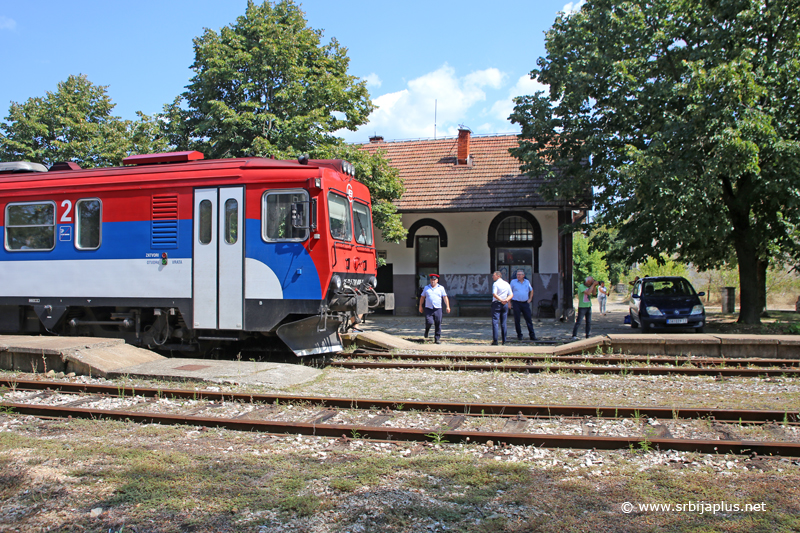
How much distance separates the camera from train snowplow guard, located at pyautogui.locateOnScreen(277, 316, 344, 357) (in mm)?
9500

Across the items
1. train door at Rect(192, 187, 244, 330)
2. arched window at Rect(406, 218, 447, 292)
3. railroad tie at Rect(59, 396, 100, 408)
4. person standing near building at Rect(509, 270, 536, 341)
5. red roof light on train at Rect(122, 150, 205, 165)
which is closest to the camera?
railroad tie at Rect(59, 396, 100, 408)

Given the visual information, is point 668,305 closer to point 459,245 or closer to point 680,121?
point 680,121

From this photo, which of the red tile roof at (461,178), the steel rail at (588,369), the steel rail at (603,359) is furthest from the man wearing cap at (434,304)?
the red tile roof at (461,178)

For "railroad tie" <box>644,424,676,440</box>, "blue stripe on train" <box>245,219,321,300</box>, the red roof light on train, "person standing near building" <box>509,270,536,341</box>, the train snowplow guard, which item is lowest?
"railroad tie" <box>644,424,676,440</box>

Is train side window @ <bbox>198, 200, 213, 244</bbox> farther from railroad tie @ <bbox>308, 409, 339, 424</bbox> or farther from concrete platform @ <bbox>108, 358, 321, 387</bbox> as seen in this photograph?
railroad tie @ <bbox>308, 409, 339, 424</bbox>

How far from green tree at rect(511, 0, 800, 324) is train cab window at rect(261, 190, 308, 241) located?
27.1 ft

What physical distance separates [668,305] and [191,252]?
503 inches

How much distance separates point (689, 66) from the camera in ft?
43.6

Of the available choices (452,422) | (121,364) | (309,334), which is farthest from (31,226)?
(452,422)

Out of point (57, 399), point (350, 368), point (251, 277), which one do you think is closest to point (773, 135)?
point (350, 368)

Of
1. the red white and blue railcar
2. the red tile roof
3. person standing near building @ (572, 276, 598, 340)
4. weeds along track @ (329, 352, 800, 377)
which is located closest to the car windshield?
person standing near building @ (572, 276, 598, 340)

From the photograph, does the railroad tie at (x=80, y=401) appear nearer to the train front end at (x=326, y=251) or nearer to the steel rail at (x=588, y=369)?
the train front end at (x=326, y=251)

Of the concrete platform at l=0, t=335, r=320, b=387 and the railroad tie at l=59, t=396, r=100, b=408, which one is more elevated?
the concrete platform at l=0, t=335, r=320, b=387

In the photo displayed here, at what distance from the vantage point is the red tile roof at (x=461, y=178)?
21.0 metres
